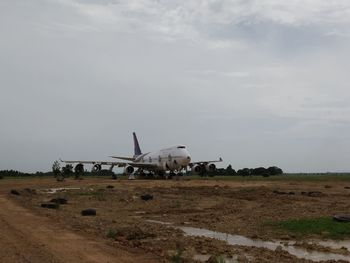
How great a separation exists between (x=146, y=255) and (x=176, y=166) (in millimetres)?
55565

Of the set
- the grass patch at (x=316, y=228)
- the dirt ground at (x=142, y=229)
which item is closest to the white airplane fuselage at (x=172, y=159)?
the dirt ground at (x=142, y=229)

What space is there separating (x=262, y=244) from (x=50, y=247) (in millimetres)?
5821

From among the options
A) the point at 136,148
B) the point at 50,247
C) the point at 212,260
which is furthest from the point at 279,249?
the point at 136,148

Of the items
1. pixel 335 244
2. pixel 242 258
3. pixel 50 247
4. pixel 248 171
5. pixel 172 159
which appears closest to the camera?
pixel 242 258

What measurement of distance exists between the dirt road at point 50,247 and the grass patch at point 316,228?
6.70m

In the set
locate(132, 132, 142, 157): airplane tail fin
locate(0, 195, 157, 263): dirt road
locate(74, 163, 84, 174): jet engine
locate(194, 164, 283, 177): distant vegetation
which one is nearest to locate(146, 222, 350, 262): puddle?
locate(0, 195, 157, 263): dirt road

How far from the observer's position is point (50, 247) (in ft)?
41.0

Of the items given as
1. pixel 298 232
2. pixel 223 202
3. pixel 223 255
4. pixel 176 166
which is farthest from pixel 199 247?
pixel 176 166

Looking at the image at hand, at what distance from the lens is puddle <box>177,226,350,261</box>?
12.4m

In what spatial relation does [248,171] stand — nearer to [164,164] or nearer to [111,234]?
[164,164]

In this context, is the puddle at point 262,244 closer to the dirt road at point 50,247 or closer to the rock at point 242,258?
the rock at point 242,258

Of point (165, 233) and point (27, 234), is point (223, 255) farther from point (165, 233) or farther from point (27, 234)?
point (27, 234)

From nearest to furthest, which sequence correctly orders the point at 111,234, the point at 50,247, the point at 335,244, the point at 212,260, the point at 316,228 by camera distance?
the point at 212,260
the point at 50,247
the point at 335,244
the point at 111,234
the point at 316,228

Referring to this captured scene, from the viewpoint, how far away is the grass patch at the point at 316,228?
16.2m
